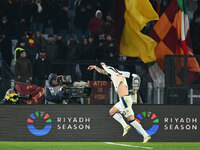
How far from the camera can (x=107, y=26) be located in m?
24.4

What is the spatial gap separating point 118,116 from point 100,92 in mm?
3009

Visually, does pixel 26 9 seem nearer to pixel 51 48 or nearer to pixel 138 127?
pixel 51 48

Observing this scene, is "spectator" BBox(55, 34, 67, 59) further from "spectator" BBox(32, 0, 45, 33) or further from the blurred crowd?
"spectator" BBox(32, 0, 45, 33)

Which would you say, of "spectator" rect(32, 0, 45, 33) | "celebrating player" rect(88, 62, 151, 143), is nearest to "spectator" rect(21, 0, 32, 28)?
"spectator" rect(32, 0, 45, 33)

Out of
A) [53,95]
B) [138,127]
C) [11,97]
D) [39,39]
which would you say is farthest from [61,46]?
[138,127]

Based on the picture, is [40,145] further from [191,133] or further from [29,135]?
[191,133]

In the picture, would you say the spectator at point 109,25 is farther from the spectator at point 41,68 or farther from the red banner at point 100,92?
the red banner at point 100,92

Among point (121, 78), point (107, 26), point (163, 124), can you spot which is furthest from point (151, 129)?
point (107, 26)

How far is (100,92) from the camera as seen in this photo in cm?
1994

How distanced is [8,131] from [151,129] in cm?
377

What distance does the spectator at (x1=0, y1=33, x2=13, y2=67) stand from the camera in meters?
23.1

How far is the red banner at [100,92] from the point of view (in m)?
19.5

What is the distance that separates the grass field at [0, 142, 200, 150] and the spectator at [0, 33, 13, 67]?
694cm

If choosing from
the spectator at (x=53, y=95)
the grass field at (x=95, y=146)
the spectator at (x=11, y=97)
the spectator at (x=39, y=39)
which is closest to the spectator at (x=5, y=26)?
the spectator at (x=39, y=39)
